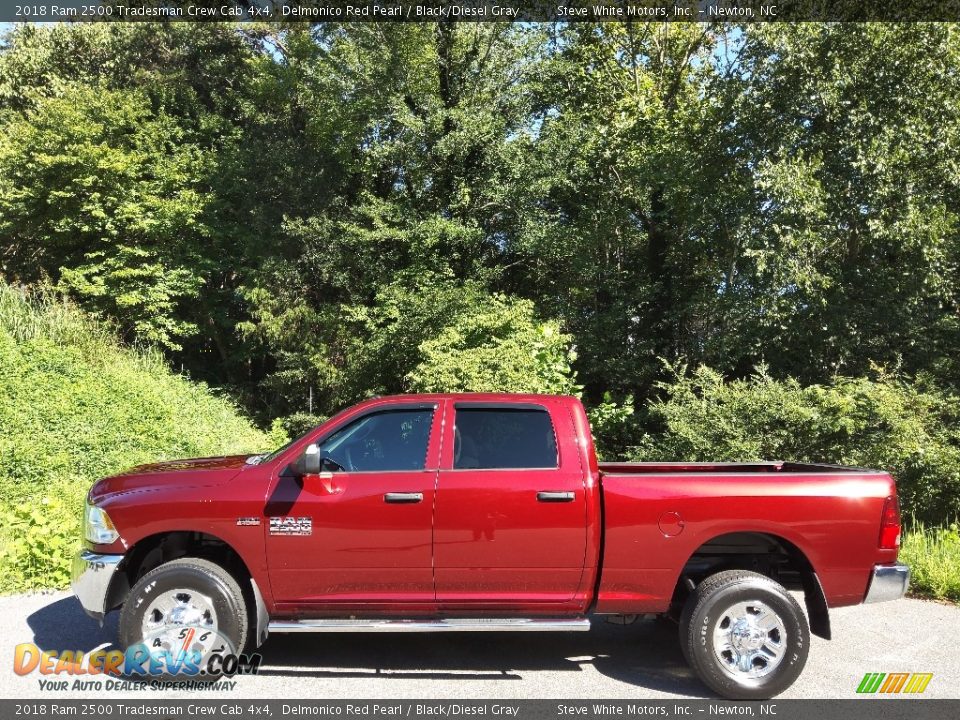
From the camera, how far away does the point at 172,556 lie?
18.5ft

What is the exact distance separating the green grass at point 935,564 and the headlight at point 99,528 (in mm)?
6631

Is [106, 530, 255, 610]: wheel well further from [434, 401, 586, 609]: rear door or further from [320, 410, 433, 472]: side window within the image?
[434, 401, 586, 609]: rear door

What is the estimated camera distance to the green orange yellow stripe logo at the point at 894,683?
5.04 meters

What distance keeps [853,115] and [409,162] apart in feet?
33.2

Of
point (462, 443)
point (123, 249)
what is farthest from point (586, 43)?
point (462, 443)

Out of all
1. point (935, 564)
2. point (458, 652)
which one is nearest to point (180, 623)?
point (458, 652)

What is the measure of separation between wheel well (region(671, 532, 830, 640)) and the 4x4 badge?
101 inches

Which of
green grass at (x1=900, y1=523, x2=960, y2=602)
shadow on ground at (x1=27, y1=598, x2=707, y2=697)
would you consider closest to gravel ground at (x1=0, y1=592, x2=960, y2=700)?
shadow on ground at (x1=27, y1=598, x2=707, y2=697)

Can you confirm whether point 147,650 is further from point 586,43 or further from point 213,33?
point 213,33

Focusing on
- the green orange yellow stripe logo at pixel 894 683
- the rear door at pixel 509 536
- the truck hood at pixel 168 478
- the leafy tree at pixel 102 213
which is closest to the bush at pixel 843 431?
the green orange yellow stripe logo at pixel 894 683

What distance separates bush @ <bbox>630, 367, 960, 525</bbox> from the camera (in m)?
9.88

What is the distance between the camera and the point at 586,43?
74.9ft

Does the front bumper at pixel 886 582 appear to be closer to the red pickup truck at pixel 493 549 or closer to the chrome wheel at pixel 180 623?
the red pickup truck at pixel 493 549

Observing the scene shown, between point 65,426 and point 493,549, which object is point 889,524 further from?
point 65,426
